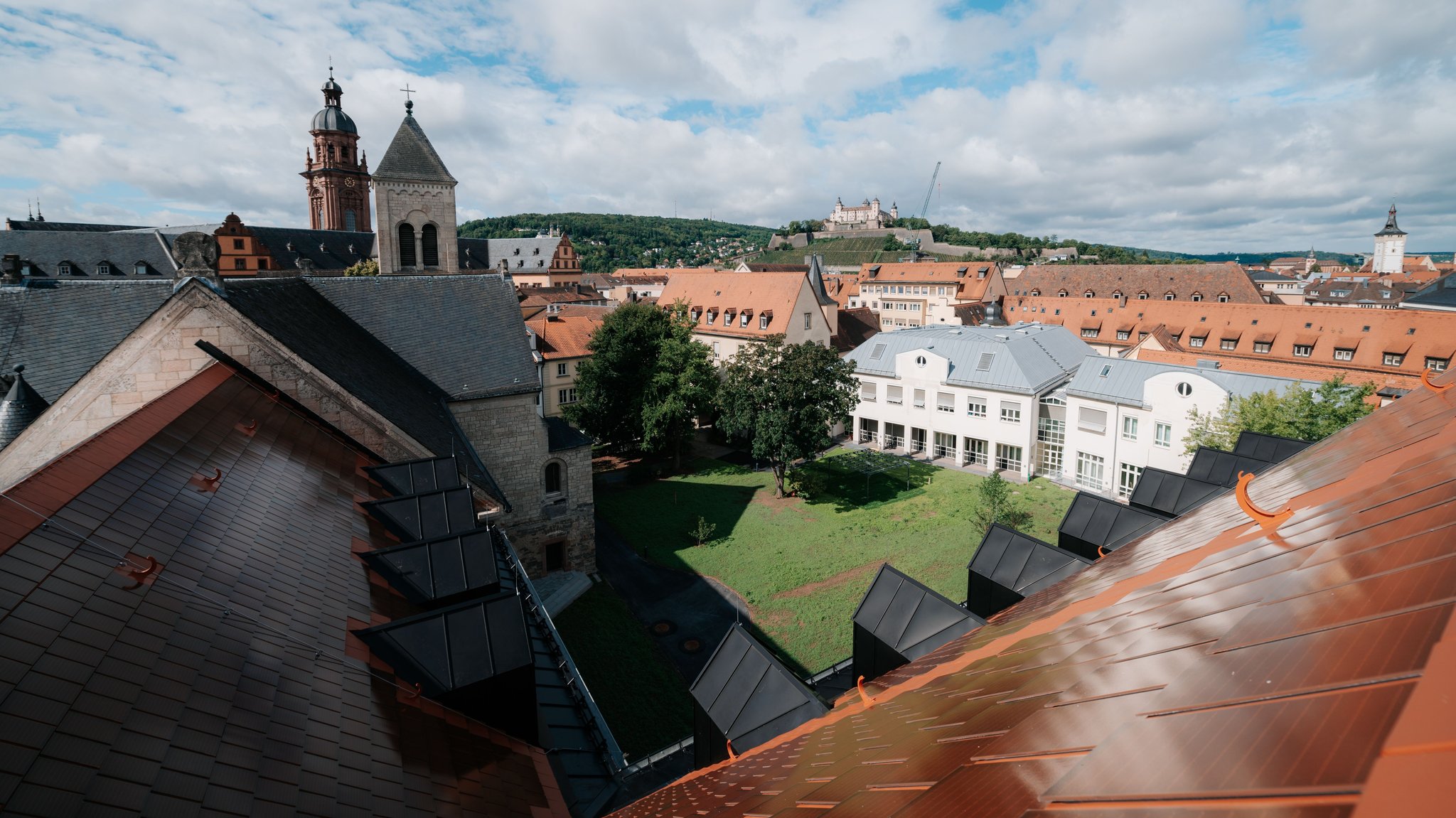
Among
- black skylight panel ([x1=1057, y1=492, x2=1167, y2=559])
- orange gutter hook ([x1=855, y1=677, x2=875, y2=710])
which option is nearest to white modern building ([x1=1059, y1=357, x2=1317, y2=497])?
black skylight panel ([x1=1057, y1=492, x2=1167, y2=559])

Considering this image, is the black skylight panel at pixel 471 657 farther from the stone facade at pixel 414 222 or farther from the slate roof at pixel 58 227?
the slate roof at pixel 58 227

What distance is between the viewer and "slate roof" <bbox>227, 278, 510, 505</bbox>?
1609 cm

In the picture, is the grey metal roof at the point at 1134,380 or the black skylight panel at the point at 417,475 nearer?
the black skylight panel at the point at 417,475

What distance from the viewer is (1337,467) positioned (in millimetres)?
6289

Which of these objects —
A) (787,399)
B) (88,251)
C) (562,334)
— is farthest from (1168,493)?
(88,251)

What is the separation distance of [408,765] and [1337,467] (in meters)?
9.57

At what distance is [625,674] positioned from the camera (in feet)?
70.4

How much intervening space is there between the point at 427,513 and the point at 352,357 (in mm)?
8777

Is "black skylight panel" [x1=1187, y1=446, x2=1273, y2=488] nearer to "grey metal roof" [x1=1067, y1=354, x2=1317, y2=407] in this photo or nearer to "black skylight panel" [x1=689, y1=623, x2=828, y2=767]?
"black skylight panel" [x1=689, y1=623, x2=828, y2=767]

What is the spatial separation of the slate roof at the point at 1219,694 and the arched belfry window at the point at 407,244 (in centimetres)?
3068

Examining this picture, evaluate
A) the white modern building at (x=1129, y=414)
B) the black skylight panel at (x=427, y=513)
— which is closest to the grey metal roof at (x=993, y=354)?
the white modern building at (x=1129, y=414)

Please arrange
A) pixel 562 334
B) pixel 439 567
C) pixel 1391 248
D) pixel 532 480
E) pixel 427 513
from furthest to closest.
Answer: pixel 1391 248 → pixel 562 334 → pixel 532 480 → pixel 427 513 → pixel 439 567

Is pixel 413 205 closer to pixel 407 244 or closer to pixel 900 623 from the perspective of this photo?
pixel 407 244

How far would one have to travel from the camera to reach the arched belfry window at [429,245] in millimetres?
31594
